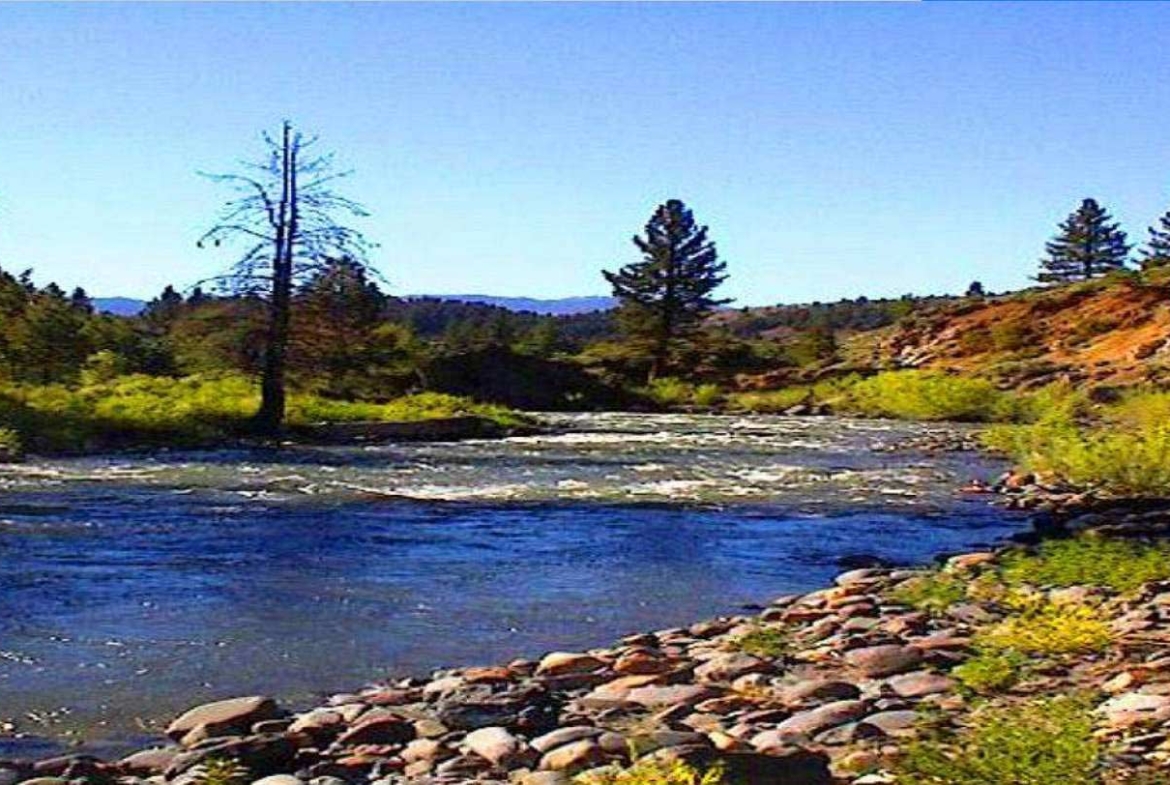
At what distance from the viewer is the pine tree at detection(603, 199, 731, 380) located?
51.3m

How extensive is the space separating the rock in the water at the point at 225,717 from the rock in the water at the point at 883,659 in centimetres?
273

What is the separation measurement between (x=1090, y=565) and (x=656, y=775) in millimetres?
5976

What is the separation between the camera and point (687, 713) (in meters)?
5.91

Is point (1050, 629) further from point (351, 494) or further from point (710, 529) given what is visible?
point (351, 494)

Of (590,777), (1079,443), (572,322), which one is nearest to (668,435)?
(1079,443)

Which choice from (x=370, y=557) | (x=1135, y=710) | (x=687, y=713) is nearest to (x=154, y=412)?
(x=370, y=557)

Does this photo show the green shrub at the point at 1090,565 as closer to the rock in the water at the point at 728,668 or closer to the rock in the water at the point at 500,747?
the rock in the water at the point at 728,668

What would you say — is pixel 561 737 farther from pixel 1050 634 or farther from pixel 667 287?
pixel 667 287

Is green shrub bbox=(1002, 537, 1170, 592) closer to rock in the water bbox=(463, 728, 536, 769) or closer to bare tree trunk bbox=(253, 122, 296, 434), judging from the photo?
rock in the water bbox=(463, 728, 536, 769)

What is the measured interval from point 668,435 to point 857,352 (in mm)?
30109

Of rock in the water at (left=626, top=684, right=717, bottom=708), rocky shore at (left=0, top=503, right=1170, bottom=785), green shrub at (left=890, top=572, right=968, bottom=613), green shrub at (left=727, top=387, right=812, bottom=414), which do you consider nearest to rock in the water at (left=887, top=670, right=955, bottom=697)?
rocky shore at (left=0, top=503, right=1170, bottom=785)

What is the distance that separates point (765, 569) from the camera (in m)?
10.9

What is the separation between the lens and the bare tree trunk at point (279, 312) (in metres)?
24.5

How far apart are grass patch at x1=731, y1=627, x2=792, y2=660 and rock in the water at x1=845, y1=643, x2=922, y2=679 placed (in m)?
0.41
